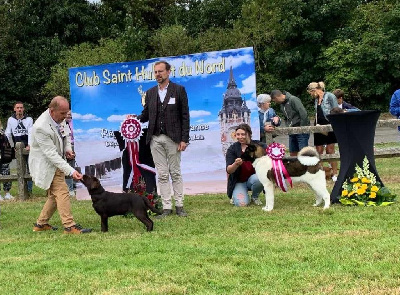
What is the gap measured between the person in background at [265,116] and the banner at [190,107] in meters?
0.46

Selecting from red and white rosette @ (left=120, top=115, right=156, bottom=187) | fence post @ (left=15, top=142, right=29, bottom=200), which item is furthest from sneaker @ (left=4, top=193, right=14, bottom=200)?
red and white rosette @ (left=120, top=115, right=156, bottom=187)

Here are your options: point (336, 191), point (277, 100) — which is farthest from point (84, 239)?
point (277, 100)

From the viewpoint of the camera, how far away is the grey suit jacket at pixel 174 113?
7.72 metres

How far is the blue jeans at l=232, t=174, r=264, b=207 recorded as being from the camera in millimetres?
8578

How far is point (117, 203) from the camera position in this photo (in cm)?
672

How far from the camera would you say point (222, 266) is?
4.77 metres

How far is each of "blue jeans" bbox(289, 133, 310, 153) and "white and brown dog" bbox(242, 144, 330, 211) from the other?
8.35 ft

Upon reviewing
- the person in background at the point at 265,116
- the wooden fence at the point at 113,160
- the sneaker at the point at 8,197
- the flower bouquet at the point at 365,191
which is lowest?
the sneaker at the point at 8,197

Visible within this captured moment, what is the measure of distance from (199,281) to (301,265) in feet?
2.82

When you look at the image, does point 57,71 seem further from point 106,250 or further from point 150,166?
point 106,250

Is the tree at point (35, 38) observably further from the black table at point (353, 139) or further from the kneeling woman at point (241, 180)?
the black table at point (353, 139)

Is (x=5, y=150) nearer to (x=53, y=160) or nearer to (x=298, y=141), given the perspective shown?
(x=53, y=160)

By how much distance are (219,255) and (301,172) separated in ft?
9.73

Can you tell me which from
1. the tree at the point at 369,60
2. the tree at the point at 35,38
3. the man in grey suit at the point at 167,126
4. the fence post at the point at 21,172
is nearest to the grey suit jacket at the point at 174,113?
the man in grey suit at the point at 167,126
